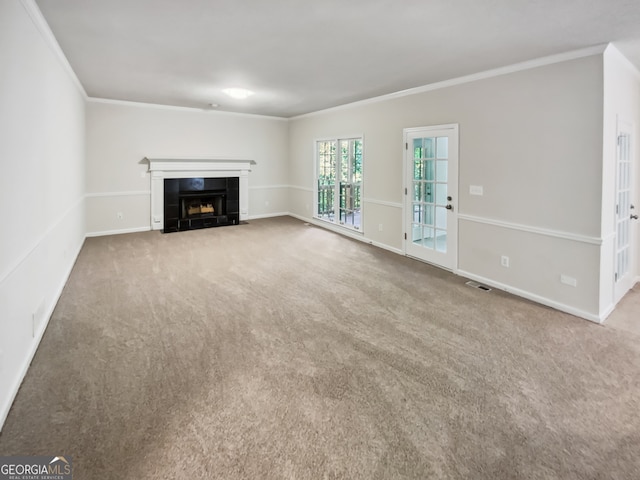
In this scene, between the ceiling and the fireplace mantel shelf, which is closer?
the ceiling

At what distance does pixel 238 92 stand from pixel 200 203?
3235 millimetres

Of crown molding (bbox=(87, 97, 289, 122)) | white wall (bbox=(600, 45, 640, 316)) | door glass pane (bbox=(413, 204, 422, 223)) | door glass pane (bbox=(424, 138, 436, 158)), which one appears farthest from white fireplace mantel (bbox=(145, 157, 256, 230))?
white wall (bbox=(600, 45, 640, 316))

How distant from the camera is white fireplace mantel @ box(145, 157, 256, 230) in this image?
729 centimetres

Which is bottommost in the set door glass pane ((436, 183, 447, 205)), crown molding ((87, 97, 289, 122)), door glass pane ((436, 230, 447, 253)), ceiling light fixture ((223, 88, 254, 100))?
door glass pane ((436, 230, 447, 253))

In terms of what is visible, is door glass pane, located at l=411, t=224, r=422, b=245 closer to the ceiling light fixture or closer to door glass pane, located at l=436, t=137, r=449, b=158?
door glass pane, located at l=436, t=137, r=449, b=158

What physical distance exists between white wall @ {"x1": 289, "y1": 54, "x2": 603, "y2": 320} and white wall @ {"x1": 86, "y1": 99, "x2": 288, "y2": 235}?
14.6ft

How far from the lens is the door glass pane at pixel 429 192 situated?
515 cm

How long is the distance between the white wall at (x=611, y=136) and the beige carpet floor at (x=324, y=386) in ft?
2.03

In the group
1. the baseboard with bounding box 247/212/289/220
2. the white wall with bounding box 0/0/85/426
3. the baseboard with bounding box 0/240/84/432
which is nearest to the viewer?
the baseboard with bounding box 0/240/84/432

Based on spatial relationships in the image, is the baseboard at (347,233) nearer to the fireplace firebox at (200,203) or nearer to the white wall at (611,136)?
the fireplace firebox at (200,203)

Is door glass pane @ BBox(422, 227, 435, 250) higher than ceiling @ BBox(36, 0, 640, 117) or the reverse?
the reverse

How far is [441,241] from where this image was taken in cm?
513

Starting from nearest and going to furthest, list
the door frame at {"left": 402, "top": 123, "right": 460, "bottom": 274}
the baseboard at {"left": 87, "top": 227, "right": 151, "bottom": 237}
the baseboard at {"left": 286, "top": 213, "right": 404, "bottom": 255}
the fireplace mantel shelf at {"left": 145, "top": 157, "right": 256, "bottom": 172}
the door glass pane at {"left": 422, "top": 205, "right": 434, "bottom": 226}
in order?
the door frame at {"left": 402, "top": 123, "right": 460, "bottom": 274}
the door glass pane at {"left": 422, "top": 205, "right": 434, "bottom": 226}
the baseboard at {"left": 286, "top": 213, "right": 404, "bottom": 255}
the baseboard at {"left": 87, "top": 227, "right": 151, "bottom": 237}
the fireplace mantel shelf at {"left": 145, "top": 157, "right": 256, "bottom": 172}

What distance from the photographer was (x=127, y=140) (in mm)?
6988
